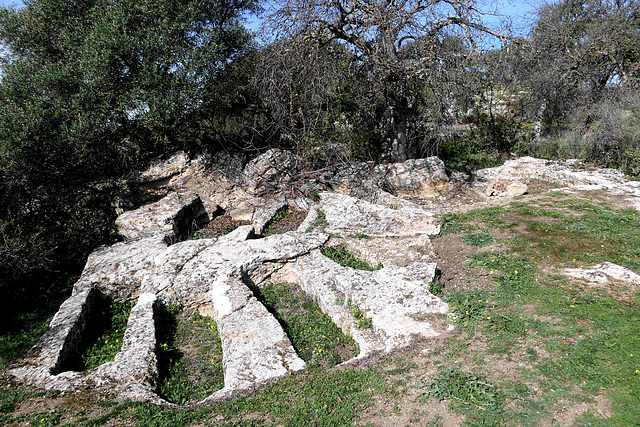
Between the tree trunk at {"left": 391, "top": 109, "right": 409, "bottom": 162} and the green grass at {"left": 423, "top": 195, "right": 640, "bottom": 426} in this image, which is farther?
the tree trunk at {"left": 391, "top": 109, "right": 409, "bottom": 162}

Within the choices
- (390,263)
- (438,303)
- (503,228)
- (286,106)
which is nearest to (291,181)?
(286,106)

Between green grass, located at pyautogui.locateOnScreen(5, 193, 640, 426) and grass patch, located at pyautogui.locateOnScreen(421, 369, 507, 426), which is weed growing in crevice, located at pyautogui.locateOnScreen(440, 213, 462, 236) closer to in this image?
green grass, located at pyautogui.locateOnScreen(5, 193, 640, 426)

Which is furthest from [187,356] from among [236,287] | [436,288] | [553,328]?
[553,328]

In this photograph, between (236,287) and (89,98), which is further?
(89,98)

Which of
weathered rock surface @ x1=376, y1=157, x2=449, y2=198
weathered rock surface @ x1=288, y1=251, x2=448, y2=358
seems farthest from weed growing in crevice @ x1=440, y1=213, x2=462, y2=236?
weathered rock surface @ x1=376, y1=157, x2=449, y2=198

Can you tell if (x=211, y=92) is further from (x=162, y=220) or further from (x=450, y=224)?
(x=450, y=224)

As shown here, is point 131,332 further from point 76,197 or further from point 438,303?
point 76,197

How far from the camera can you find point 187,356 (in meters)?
6.89

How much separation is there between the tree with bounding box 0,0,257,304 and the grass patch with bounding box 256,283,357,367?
5.81 metres

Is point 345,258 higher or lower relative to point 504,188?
lower

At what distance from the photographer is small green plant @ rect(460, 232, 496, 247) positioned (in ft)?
27.5

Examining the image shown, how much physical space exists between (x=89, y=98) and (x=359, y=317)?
1067 cm

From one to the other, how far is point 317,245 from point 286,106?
628 centimetres

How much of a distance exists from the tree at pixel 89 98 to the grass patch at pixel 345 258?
21.9 ft
